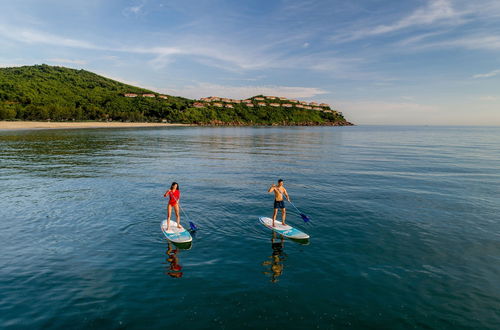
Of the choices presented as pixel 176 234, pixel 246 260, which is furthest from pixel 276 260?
pixel 176 234

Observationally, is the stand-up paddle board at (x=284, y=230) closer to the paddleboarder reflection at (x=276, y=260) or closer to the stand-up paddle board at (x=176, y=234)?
the paddleboarder reflection at (x=276, y=260)

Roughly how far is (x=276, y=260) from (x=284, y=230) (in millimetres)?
3148

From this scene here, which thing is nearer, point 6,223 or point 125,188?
point 6,223

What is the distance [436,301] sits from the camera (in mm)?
10234

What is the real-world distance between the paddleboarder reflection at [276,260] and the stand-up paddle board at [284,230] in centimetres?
42

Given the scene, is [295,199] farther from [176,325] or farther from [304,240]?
[176,325]

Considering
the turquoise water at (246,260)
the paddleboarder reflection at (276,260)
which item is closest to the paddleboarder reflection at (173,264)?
the turquoise water at (246,260)

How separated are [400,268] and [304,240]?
484 cm

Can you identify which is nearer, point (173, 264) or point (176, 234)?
point (173, 264)

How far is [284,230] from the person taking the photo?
16.2m

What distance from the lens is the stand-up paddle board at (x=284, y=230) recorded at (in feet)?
50.7

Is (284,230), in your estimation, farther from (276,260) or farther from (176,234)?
(176,234)

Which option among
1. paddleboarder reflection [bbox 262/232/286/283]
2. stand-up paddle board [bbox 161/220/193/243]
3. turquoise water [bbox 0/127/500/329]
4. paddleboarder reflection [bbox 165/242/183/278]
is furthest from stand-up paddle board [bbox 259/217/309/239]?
paddleboarder reflection [bbox 165/242/183/278]

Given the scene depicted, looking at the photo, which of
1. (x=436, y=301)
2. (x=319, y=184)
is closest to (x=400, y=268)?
(x=436, y=301)
